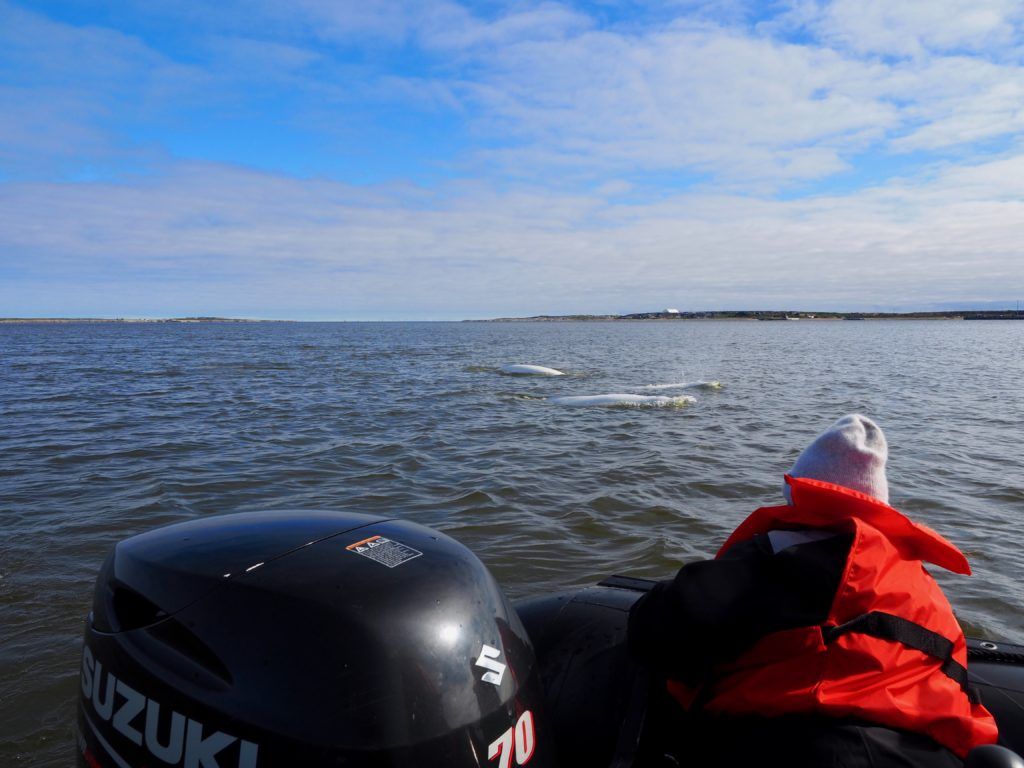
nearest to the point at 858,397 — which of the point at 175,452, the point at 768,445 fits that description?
the point at 768,445

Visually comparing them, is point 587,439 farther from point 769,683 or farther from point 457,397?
point 769,683

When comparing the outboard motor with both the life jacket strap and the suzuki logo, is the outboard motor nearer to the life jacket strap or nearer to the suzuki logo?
the suzuki logo

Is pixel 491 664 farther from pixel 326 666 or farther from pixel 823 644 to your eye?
pixel 823 644

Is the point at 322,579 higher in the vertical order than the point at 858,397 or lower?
higher

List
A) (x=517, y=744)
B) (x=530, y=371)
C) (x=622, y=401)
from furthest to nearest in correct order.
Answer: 1. (x=530, y=371)
2. (x=622, y=401)
3. (x=517, y=744)

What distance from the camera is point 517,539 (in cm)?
656

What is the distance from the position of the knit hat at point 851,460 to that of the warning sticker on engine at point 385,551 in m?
1.17

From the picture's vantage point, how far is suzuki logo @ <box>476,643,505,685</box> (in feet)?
6.25

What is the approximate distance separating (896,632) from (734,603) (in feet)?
1.34

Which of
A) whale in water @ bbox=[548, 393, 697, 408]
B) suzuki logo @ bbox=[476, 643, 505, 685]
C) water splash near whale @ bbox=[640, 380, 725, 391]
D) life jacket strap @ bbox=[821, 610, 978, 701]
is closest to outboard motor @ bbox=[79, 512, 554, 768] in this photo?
suzuki logo @ bbox=[476, 643, 505, 685]

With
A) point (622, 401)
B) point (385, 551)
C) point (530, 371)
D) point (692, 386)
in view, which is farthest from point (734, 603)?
point (530, 371)

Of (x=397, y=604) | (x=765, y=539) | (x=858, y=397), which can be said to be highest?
(x=765, y=539)

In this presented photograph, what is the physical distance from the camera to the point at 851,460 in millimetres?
2076

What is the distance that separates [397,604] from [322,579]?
0.23 metres
